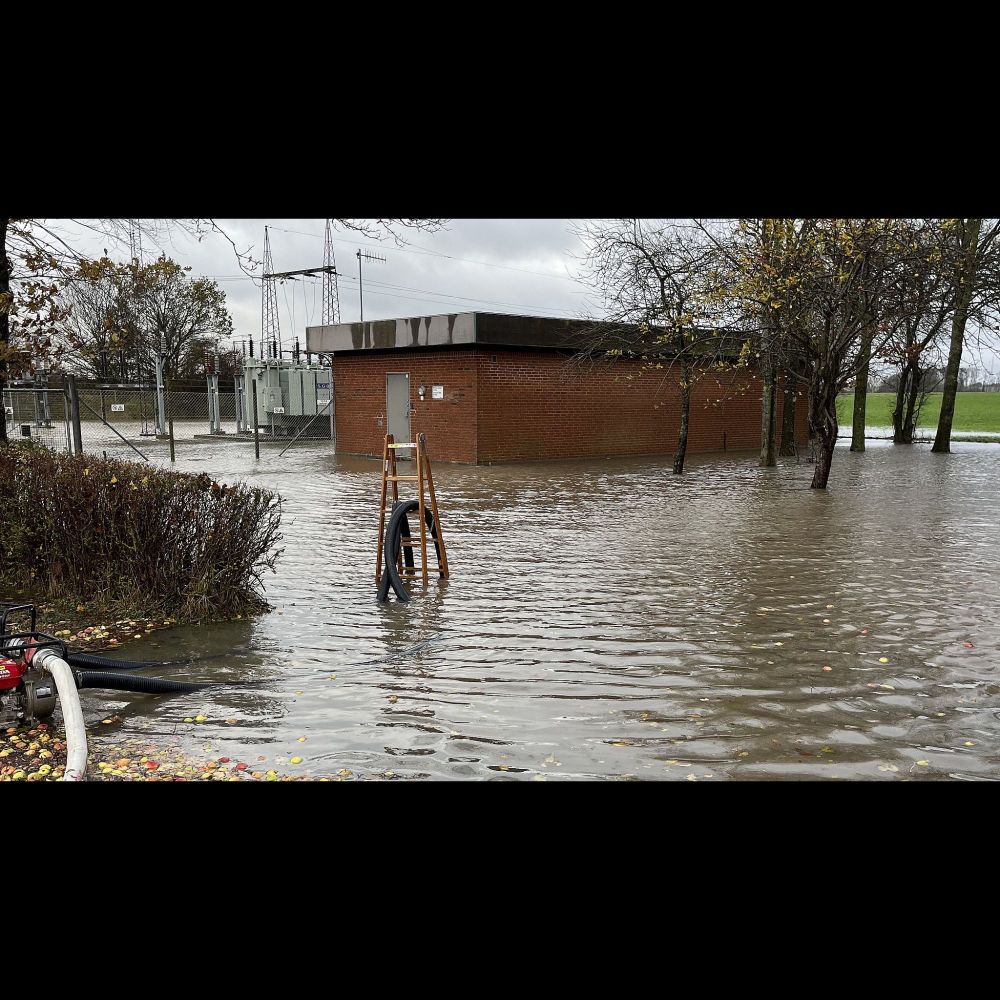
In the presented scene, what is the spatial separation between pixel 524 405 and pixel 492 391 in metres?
1.06

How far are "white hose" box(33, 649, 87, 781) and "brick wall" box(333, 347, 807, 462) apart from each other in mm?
18119

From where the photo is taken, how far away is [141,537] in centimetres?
733

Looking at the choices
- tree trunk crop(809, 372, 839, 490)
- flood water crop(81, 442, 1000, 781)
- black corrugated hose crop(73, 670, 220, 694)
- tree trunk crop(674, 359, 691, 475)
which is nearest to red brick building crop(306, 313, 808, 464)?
tree trunk crop(674, 359, 691, 475)

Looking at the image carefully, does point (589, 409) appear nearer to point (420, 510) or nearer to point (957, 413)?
point (420, 510)

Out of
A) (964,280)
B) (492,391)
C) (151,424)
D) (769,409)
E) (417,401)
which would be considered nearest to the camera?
(964,280)

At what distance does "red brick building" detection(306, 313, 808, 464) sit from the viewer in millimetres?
22844

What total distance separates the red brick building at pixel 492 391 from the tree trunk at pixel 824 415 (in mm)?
4206

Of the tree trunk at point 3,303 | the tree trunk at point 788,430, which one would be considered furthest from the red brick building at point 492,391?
the tree trunk at point 3,303

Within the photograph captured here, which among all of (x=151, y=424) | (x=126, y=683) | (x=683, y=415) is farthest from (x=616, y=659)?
(x=151, y=424)

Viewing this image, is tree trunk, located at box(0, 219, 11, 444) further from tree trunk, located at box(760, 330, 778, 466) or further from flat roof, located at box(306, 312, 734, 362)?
tree trunk, located at box(760, 330, 778, 466)

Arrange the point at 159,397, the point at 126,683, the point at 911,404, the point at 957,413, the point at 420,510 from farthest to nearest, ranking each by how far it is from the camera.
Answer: the point at 957,413, the point at 911,404, the point at 159,397, the point at 420,510, the point at 126,683

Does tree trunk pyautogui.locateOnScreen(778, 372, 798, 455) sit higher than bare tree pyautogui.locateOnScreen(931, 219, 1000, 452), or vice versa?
bare tree pyautogui.locateOnScreen(931, 219, 1000, 452)
